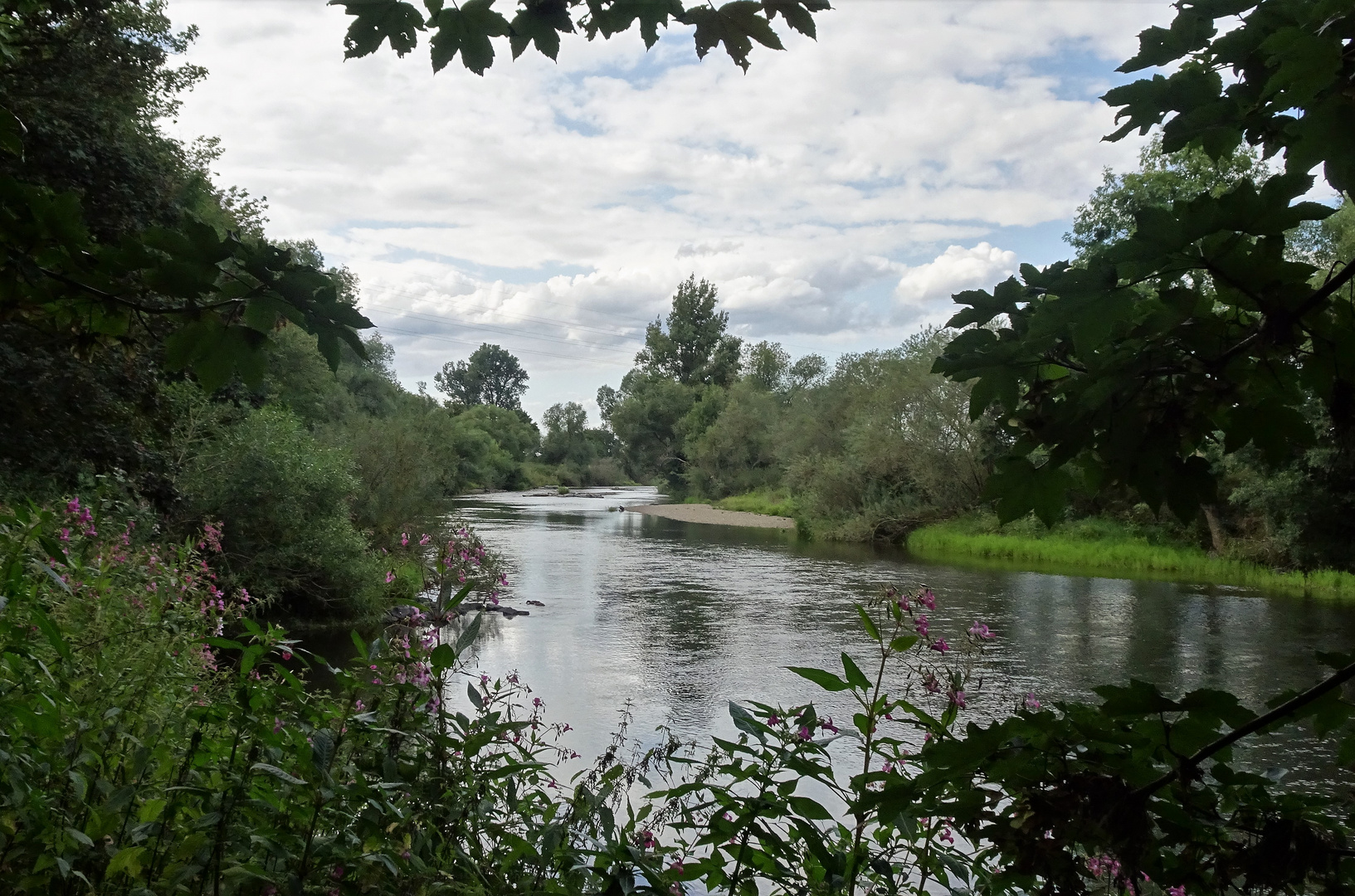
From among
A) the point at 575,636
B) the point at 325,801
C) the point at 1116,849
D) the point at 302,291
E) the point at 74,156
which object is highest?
the point at 74,156

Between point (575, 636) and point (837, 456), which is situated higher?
point (837, 456)

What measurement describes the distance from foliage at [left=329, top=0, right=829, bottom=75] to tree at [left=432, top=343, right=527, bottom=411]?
98161 mm

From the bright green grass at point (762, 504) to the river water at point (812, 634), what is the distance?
45.7 ft

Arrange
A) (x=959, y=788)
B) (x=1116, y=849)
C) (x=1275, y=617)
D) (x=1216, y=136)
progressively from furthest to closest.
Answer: (x=1275, y=617)
(x=1216, y=136)
(x=959, y=788)
(x=1116, y=849)

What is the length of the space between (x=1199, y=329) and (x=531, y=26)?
0.93 m

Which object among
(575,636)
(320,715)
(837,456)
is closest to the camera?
(320,715)

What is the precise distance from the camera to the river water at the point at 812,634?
8586 millimetres

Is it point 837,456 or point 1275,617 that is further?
point 837,456

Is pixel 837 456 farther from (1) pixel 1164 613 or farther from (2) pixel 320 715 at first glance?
(2) pixel 320 715

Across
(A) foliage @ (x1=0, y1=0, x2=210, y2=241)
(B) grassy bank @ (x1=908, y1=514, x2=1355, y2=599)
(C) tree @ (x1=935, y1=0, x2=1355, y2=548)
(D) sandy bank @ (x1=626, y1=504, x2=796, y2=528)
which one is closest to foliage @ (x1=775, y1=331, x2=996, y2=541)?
(B) grassy bank @ (x1=908, y1=514, x2=1355, y2=599)

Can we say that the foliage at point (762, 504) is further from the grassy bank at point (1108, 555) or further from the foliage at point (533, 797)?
the foliage at point (533, 797)

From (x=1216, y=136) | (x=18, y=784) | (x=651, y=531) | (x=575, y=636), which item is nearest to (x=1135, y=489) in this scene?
(x=1216, y=136)

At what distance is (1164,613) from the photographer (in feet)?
43.4

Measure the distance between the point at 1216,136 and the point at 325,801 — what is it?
1.74 meters
